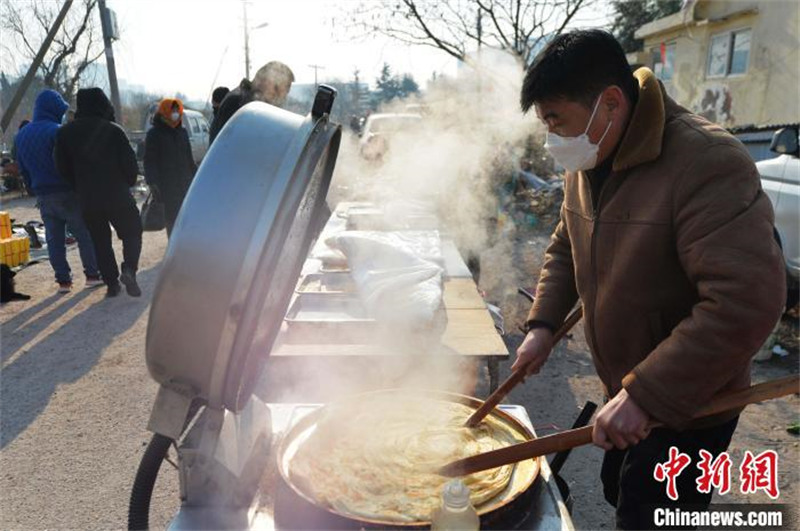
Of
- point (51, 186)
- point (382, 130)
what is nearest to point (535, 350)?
point (51, 186)

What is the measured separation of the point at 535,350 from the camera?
7.51ft

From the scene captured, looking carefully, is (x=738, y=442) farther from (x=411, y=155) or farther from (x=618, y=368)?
(x=411, y=155)

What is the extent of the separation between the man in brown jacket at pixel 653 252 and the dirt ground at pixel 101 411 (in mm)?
1511

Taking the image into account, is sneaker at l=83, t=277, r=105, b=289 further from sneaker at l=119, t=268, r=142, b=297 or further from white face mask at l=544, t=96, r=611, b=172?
white face mask at l=544, t=96, r=611, b=172

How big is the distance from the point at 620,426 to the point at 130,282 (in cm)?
636

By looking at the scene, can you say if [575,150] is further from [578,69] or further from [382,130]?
[382,130]

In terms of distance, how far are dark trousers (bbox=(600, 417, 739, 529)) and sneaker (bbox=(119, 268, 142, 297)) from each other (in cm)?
614

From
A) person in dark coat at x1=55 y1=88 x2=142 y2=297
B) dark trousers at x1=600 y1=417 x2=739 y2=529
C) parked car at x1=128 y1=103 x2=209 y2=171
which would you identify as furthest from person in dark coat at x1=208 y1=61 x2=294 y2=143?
parked car at x1=128 y1=103 x2=209 y2=171

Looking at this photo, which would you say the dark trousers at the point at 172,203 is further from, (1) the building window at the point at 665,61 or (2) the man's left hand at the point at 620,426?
(1) the building window at the point at 665,61

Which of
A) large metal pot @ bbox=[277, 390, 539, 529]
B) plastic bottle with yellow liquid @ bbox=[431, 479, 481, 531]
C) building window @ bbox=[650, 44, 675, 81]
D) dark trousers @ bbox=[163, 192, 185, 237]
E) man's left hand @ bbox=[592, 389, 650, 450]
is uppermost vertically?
building window @ bbox=[650, 44, 675, 81]

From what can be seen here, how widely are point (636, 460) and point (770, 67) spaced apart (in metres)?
15.7

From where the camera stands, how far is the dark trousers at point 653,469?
1948mm

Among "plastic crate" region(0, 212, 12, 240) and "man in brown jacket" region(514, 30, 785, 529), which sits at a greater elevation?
"man in brown jacket" region(514, 30, 785, 529)

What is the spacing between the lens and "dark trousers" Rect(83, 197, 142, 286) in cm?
624
